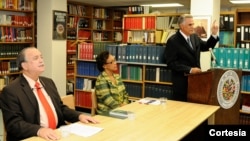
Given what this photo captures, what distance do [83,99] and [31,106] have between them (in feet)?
12.7

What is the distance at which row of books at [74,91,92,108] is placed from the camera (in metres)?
6.20

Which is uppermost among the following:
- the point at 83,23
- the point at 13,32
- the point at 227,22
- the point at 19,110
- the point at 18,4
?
the point at 18,4

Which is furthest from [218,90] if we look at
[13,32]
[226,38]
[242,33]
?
[13,32]

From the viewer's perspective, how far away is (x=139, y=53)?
5309 millimetres

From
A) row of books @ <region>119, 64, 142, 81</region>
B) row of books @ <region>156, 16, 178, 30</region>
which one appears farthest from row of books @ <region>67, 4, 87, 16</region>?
row of books @ <region>119, 64, 142, 81</region>

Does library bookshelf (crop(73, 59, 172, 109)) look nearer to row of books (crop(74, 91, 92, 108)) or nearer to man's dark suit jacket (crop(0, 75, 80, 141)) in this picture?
row of books (crop(74, 91, 92, 108))

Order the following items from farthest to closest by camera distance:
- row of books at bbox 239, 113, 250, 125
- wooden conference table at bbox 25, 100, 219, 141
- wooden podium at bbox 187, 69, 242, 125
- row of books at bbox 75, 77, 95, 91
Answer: row of books at bbox 75, 77, 95, 91 → row of books at bbox 239, 113, 250, 125 → wooden podium at bbox 187, 69, 242, 125 → wooden conference table at bbox 25, 100, 219, 141

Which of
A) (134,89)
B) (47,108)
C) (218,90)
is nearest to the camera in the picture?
(47,108)

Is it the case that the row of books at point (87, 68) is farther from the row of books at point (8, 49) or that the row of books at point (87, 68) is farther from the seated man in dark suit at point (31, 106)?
the seated man in dark suit at point (31, 106)

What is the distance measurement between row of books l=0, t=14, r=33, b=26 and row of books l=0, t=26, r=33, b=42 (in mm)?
Result: 129

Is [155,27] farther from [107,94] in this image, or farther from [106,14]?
[107,94]

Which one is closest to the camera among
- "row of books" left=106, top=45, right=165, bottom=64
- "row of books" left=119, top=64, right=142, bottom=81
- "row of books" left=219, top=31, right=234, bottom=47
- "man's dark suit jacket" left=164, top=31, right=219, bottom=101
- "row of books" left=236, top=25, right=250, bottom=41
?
"man's dark suit jacket" left=164, top=31, right=219, bottom=101

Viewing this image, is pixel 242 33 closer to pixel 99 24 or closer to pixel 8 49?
pixel 99 24

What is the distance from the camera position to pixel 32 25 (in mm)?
7172
